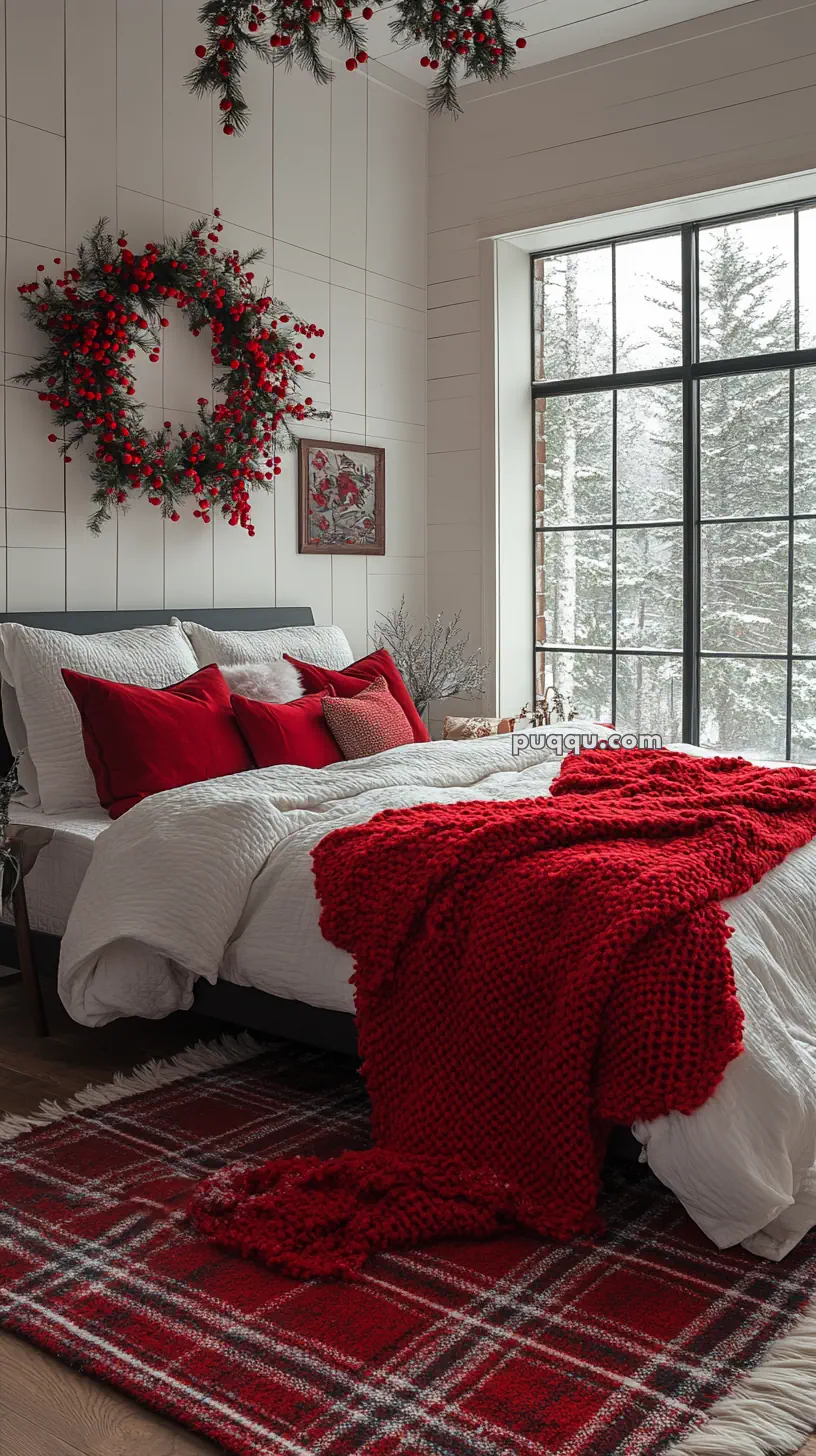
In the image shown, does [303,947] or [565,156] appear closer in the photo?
[303,947]

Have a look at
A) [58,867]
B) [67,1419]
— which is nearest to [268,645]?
[58,867]

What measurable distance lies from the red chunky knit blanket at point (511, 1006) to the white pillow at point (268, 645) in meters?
1.58

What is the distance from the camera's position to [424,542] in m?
5.60

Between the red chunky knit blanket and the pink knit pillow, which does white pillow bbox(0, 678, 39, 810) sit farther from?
the red chunky knit blanket

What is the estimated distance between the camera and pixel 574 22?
15.4 feet

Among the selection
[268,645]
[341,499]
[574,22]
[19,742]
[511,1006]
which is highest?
[574,22]

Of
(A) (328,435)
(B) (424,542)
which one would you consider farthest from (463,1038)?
(B) (424,542)

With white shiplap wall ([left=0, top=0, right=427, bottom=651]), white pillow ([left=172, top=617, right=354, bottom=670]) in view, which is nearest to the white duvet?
white pillow ([left=172, top=617, right=354, bottom=670])

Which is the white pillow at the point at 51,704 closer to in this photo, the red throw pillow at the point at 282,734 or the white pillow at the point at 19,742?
the white pillow at the point at 19,742

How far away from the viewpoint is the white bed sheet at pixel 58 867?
10.3 feet

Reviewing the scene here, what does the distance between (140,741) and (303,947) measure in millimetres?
951

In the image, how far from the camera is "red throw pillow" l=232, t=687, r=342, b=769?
350 cm

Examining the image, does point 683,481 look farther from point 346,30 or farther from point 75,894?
point 75,894

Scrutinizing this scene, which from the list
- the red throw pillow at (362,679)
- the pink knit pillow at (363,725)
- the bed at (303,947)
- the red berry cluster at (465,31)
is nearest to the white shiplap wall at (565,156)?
the red throw pillow at (362,679)
